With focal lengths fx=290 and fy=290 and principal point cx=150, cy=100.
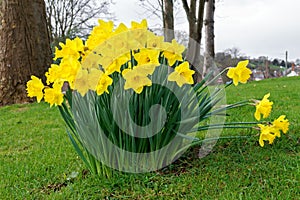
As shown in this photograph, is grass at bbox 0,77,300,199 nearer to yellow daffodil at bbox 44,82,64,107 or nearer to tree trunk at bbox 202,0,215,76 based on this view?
yellow daffodil at bbox 44,82,64,107

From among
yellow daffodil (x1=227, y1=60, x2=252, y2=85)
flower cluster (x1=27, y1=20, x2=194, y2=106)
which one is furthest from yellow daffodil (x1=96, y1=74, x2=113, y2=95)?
yellow daffodil (x1=227, y1=60, x2=252, y2=85)

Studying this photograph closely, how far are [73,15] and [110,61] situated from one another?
1415cm

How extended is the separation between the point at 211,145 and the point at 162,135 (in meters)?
0.48

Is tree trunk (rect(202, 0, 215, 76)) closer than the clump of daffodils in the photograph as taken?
No

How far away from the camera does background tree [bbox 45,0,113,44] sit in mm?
14000

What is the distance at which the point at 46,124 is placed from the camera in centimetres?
335

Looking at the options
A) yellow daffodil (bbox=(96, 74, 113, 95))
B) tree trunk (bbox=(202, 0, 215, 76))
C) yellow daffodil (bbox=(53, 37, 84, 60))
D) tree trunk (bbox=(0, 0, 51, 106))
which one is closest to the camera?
yellow daffodil (bbox=(96, 74, 113, 95))

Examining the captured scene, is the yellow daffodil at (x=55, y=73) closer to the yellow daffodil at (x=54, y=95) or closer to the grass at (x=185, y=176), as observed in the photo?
the yellow daffodil at (x=54, y=95)

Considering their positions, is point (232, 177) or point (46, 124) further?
point (46, 124)

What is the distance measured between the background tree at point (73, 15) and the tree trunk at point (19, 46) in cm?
914

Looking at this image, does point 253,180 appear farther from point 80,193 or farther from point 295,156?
point 80,193

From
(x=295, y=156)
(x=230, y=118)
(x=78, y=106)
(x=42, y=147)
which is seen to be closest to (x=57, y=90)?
(x=78, y=106)

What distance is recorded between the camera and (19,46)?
489 cm

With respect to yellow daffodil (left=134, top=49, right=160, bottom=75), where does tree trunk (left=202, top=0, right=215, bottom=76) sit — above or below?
above
